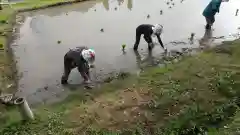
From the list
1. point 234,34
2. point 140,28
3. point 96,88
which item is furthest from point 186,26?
point 96,88

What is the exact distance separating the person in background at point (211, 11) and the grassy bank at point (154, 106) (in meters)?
3.60

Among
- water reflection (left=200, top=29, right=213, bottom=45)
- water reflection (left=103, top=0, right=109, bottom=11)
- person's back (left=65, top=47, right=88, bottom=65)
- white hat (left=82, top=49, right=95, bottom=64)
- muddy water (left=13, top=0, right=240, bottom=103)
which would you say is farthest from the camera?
water reflection (left=103, top=0, right=109, bottom=11)

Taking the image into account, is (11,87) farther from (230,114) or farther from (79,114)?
(230,114)

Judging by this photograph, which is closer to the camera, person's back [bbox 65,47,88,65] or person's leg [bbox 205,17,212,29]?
person's back [bbox 65,47,88,65]

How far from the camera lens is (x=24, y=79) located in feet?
33.1

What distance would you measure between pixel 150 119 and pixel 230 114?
1.75m

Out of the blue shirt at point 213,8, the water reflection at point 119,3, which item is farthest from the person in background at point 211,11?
the water reflection at point 119,3

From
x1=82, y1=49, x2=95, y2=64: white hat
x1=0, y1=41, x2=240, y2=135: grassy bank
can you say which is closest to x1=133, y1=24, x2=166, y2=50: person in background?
x1=0, y1=41, x2=240, y2=135: grassy bank

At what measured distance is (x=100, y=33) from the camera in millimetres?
13227

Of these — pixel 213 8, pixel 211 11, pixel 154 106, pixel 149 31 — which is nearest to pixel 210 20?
pixel 211 11

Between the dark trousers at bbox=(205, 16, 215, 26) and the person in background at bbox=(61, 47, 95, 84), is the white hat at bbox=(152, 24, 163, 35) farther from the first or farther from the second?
the dark trousers at bbox=(205, 16, 215, 26)

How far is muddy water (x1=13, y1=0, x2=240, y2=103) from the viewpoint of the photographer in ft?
33.7

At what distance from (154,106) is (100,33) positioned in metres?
6.23

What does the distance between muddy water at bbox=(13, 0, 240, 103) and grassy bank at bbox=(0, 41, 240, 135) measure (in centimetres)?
123
